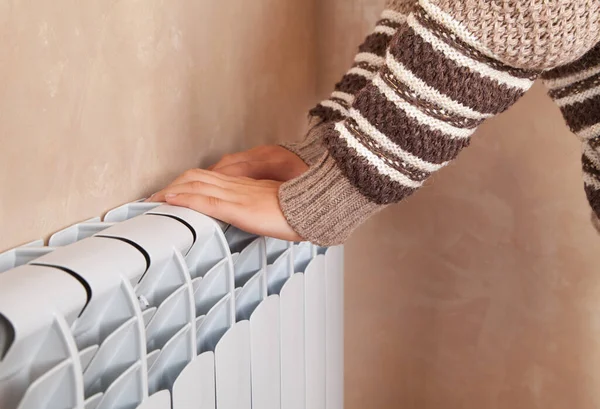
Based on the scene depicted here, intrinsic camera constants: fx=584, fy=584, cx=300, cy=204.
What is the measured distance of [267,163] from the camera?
0.64m

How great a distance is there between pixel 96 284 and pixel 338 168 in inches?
9.3

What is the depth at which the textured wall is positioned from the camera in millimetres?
389

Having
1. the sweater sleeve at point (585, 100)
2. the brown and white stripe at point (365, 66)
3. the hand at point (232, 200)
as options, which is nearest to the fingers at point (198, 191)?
the hand at point (232, 200)

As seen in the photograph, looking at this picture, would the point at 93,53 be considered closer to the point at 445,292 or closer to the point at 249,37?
the point at 249,37

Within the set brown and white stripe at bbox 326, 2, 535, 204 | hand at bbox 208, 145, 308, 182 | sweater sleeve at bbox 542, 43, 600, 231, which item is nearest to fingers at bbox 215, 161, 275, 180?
hand at bbox 208, 145, 308, 182

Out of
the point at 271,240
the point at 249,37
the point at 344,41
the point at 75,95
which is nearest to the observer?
the point at 75,95

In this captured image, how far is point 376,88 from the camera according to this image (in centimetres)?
47

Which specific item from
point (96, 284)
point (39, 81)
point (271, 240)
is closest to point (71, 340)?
point (96, 284)

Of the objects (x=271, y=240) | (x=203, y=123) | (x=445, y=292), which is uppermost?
(x=203, y=123)

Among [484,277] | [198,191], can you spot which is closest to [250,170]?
[198,191]

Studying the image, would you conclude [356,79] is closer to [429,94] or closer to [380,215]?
[429,94]

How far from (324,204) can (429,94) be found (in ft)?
0.43

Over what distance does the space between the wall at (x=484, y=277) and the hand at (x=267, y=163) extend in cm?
36

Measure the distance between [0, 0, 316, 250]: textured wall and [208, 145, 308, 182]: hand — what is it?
4 cm
